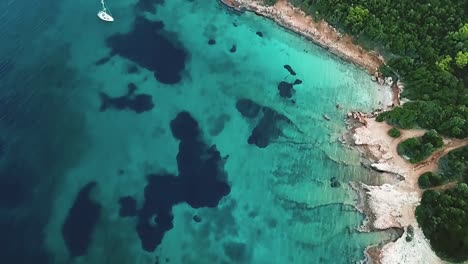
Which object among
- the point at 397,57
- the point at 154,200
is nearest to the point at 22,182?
the point at 154,200

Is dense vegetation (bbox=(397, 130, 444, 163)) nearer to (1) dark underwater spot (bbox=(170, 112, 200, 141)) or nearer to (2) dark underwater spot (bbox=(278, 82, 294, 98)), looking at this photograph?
(2) dark underwater spot (bbox=(278, 82, 294, 98))

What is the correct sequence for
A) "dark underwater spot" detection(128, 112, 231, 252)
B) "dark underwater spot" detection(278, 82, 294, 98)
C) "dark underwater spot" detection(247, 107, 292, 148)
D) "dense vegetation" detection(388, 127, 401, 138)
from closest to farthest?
"dark underwater spot" detection(128, 112, 231, 252), "dense vegetation" detection(388, 127, 401, 138), "dark underwater spot" detection(247, 107, 292, 148), "dark underwater spot" detection(278, 82, 294, 98)

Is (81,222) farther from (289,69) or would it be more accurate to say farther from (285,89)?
(289,69)

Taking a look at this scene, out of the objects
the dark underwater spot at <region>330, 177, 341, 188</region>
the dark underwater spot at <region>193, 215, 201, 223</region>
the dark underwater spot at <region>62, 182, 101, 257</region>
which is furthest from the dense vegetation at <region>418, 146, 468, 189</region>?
the dark underwater spot at <region>62, 182, 101, 257</region>

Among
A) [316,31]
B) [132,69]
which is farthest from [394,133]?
[132,69]

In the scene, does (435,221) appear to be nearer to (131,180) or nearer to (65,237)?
(131,180)
